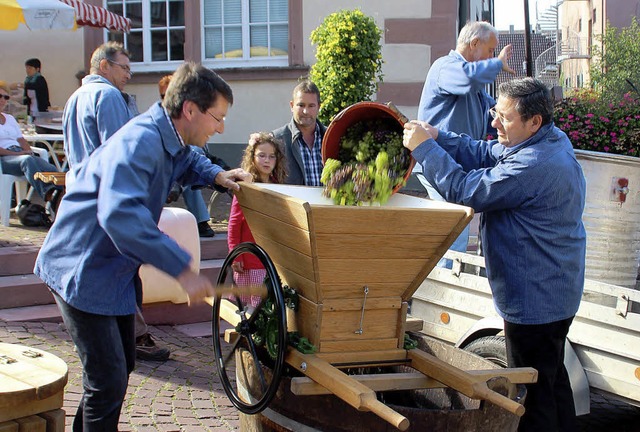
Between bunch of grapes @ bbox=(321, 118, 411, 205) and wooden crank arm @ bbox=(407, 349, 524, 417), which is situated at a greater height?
bunch of grapes @ bbox=(321, 118, 411, 205)

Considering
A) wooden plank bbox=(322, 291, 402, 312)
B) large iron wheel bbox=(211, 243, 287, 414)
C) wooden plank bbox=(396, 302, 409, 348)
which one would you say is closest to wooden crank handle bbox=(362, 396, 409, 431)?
large iron wheel bbox=(211, 243, 287, 414)

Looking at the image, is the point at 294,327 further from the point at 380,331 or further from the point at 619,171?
the point at 619,171

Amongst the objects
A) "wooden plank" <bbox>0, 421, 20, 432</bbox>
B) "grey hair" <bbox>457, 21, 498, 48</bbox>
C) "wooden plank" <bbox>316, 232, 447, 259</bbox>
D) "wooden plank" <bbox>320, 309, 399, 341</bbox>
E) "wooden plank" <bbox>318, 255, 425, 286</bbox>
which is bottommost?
"wooden plank" <bbox>0, 421, 20, 432</bbox>

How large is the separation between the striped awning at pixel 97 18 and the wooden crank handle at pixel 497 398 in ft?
29.1

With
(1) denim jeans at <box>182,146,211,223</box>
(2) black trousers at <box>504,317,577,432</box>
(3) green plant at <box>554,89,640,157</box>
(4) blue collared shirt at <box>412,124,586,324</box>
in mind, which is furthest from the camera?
(1) denim jeans at <box>182,146,211,223</box>

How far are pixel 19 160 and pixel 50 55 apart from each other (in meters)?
4.26

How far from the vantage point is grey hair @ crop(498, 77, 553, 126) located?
3.71m

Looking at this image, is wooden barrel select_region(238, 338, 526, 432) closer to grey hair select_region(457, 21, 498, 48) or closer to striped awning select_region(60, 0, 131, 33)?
grey hair select_region(457, 21, 498, 48)

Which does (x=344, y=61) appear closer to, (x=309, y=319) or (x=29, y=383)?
(x=309, y=319)

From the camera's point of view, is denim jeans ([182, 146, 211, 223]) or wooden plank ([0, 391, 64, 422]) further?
denim jeans ([182, 146, 211, 223])

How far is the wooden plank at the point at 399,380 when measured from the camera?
10.3 ft

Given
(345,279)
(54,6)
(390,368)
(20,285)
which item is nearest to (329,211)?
(345,279)

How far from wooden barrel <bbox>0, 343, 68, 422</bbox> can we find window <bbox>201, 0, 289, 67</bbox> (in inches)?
329

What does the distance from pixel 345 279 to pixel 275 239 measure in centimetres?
38
